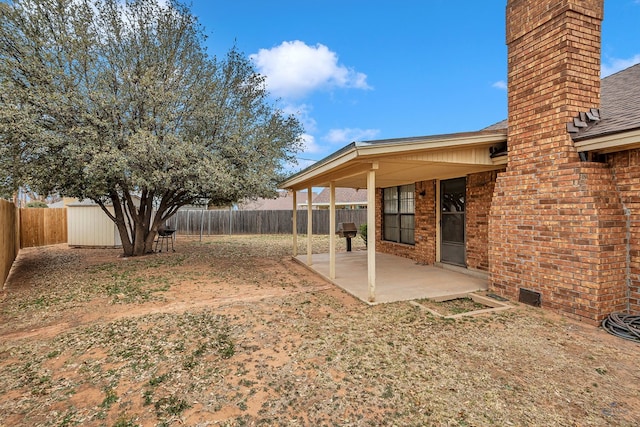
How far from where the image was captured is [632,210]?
3934 mm

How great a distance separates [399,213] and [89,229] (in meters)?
13.1

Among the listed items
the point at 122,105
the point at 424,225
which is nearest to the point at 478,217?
the point at 424,225

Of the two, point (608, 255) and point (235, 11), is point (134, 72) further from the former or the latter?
point (608, 255)

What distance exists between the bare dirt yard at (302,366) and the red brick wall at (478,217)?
6.19 feet

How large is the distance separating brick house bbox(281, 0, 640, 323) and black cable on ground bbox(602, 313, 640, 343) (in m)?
0.10

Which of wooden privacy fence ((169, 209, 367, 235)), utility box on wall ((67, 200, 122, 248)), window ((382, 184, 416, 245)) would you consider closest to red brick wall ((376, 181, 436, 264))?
window ((382, 184, 416, 245))

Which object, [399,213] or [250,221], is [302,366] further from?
[250,221]

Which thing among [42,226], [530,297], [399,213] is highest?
[399,213]

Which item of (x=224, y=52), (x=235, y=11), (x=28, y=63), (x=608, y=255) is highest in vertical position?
(x=235, y=11)

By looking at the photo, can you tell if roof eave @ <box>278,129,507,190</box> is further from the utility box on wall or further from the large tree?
the utility box on wall

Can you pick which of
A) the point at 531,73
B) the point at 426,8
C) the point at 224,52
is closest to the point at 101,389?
the point at 531,73

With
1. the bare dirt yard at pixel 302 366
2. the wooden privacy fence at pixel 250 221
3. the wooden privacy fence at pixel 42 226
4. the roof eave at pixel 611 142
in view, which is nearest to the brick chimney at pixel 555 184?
the roof eave at pixel 611 142

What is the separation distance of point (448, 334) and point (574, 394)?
1.29 metres

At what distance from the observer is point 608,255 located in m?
3.83
